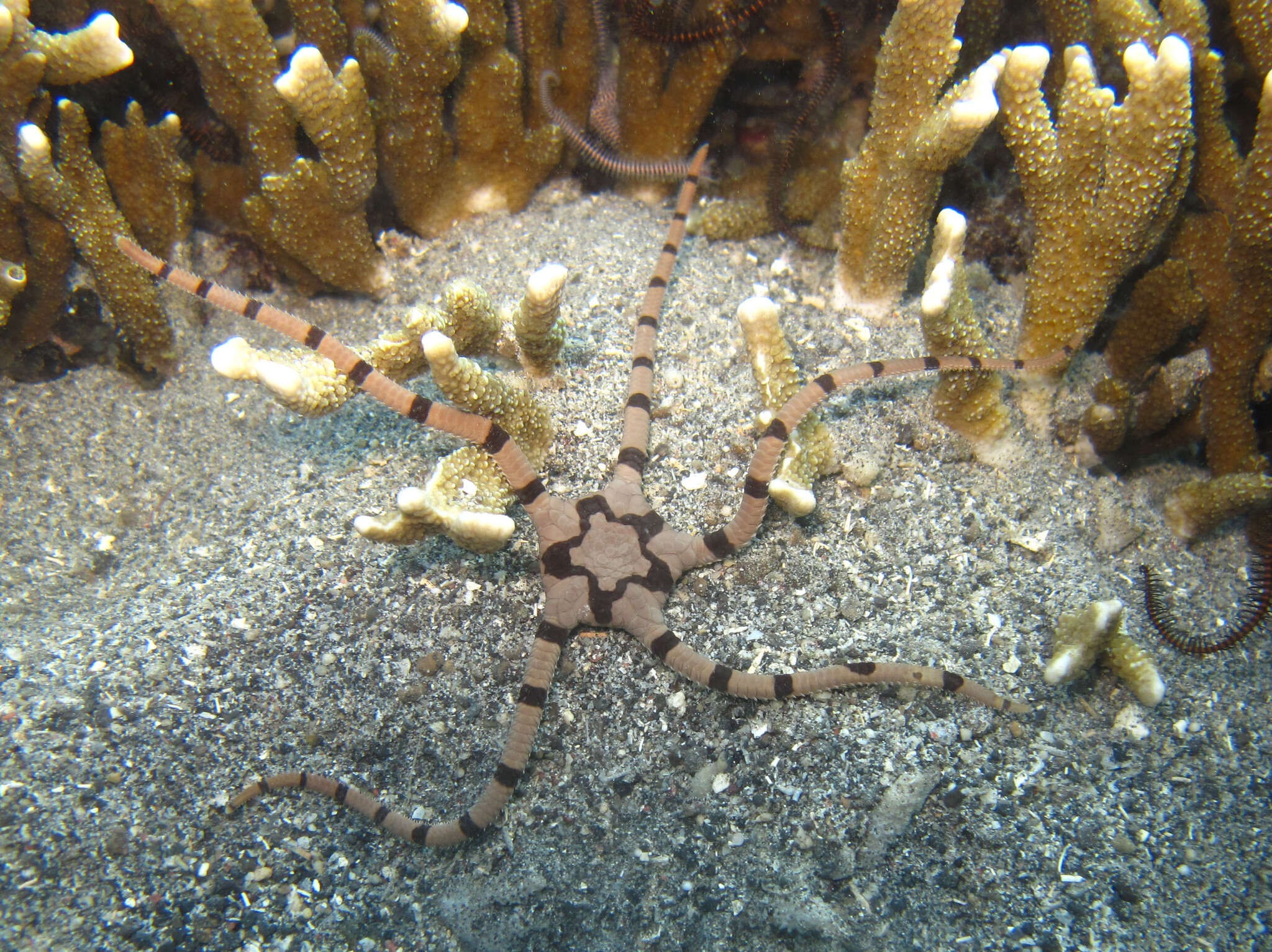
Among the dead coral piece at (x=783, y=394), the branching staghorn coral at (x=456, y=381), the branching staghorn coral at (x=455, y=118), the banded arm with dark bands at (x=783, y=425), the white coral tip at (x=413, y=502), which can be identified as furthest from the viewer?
the branching staghorn coral at (x=455, y=118)

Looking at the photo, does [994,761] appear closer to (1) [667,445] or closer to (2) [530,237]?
(1) [667,445]

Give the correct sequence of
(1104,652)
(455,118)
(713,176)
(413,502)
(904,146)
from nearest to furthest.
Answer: (413,502)
(1104,652)
(904,146)
(455,118)
(713,176)

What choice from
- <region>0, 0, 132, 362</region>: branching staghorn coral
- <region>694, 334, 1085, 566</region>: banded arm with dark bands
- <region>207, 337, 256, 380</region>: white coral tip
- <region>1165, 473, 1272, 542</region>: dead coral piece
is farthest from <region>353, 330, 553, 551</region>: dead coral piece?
<region>1165, 473, 1272, 542</region>: dead coral piece

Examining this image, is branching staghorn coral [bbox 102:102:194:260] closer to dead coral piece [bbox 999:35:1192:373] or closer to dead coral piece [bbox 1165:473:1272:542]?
dead coral piece [bbox 999:35:1192:373]

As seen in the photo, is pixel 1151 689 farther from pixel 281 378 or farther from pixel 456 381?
pixel 281 378

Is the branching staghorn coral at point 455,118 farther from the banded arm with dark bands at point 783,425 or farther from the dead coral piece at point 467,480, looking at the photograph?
the banded arm with dark bands at point 783,425

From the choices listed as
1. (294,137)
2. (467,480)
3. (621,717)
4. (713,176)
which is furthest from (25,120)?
(621,717)

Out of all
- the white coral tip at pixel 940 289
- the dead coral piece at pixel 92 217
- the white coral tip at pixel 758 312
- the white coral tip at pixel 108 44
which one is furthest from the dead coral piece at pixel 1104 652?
the white coral tip at pixel 108 44
